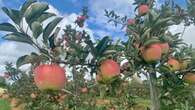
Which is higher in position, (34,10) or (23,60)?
(34,10)

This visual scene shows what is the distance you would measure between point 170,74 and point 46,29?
31.1 inches

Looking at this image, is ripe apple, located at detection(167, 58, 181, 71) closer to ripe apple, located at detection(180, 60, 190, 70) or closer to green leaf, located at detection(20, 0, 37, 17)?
ripe apple, located at detection(180, 60, 190, 70)

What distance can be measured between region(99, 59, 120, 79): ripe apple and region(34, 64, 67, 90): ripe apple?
20 cm

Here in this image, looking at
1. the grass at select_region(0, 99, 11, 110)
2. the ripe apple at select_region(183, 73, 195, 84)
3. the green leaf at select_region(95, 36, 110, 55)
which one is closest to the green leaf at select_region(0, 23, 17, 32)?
the green leaf at select_region(95, 36, 110, 55)

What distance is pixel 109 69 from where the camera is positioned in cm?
197

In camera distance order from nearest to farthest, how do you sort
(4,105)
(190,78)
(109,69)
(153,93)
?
(109,69)
(153,93)
(190,78)
(4,105)

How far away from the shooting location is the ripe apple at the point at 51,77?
1844 millimetres

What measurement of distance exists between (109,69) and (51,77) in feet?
0.85

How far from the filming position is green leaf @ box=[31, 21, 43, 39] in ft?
5.78

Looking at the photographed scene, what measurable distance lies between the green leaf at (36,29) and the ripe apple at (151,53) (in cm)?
56

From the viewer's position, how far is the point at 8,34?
1.82 metres

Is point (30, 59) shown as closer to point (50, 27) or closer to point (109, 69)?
point (50, 27)

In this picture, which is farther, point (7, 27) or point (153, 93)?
point (153, 93)

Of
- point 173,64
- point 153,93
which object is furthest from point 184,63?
point 153,93
